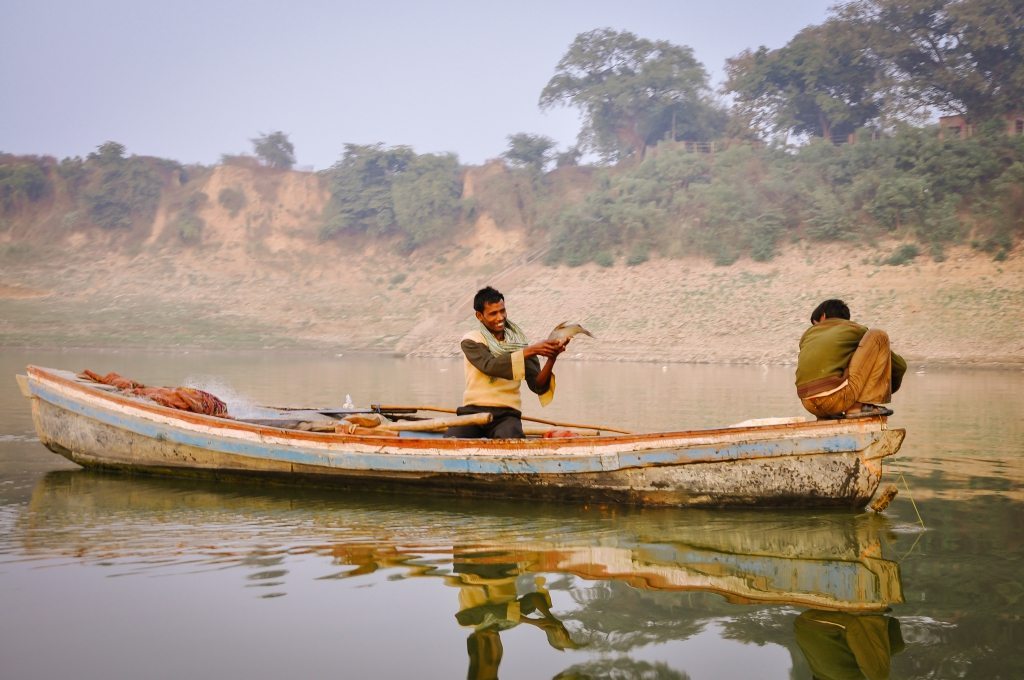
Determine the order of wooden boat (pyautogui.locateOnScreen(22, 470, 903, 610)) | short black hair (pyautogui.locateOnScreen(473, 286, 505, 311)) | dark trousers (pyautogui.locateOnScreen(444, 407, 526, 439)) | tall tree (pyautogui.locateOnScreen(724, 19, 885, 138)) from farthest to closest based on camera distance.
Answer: tall tree (pyautogui.locateOnScreen(724, 19, 885, 138)) → dark trousers (pyautogui.locateOnScreen(444, 407, 526, 439)) → short black hair (pyautogui.locateOnScreen(473, 286, 505, 311)) → wooden boat (pyautogui.locateOnScreen(22, 470, 903, 610))

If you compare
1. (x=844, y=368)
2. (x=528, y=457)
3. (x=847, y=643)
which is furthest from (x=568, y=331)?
(x=847, y=643)

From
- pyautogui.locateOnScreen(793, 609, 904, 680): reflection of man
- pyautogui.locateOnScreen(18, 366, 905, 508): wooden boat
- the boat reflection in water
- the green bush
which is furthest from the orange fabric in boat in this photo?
the green bush

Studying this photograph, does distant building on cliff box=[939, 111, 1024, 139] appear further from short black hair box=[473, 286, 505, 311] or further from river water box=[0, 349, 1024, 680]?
short black hair box=[473, 286, 505, 311]

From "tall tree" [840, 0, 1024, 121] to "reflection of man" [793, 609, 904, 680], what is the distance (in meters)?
43.6

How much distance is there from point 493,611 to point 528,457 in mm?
2358

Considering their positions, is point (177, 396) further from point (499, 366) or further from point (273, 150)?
point (273, 150)

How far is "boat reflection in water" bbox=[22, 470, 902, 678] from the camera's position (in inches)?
181

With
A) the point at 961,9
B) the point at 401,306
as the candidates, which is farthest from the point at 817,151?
the point at 401,306

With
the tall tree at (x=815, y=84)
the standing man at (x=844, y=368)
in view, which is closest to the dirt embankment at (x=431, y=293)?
the tall tree at (x=815, y=84)

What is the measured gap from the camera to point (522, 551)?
591 cm

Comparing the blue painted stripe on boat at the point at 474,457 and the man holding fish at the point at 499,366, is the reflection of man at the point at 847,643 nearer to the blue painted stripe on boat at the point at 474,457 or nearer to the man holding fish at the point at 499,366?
the blue painted stripe on boat at the point at 474,457

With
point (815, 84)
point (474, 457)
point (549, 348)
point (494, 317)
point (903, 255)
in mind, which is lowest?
point (474, 457)

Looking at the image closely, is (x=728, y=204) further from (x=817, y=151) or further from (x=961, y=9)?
(x=961, y=9)

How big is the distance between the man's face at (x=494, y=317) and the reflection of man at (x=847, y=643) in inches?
128
